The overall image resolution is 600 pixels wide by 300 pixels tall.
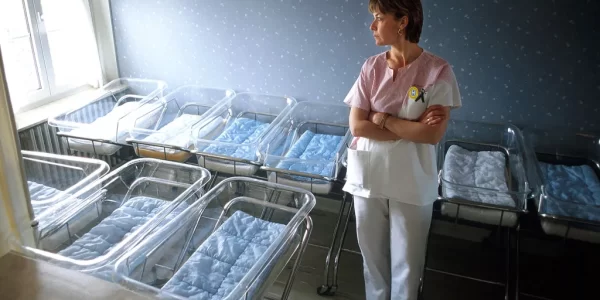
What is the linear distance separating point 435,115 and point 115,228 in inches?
50.4

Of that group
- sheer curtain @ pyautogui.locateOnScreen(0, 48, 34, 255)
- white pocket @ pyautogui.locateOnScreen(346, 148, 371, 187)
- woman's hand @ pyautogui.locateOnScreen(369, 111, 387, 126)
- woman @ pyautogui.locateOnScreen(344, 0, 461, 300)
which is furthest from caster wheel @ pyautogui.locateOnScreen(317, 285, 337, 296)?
sheer curtain @ pyautogui.locateOnScreen(0, 48, 34, 255)

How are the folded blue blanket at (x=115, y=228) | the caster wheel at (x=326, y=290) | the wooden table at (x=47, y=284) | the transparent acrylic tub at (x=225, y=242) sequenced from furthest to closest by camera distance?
the caster wheel at (x=326, y=290)
the folded blue blanket at (x=115, y=228)
the transparent acrylic tub at (x=225, y=242)
the wooden table at (x=47, y=284)

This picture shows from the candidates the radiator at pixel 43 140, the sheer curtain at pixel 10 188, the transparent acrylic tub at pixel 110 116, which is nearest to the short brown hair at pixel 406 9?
the sheer curtain at pixel 10 188

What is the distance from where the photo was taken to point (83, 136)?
2504 mm

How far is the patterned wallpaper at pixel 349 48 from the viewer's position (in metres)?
2.22

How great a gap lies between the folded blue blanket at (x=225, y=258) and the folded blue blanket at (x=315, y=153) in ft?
1.52

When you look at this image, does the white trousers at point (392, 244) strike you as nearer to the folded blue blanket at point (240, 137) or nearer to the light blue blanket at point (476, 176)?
the light blue blanket at point (476, 176)

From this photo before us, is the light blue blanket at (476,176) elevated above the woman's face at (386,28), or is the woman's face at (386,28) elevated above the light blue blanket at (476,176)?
the woman's face at (386,28)

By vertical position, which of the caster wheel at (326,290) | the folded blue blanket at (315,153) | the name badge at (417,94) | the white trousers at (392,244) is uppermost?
the name badge at (417,94)

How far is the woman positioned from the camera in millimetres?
1637

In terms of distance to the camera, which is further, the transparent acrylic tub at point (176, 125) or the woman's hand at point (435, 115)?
the transparent acrylic tub at point (176, 125)

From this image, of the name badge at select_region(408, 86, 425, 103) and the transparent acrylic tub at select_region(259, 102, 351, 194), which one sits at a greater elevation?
the name badge at select_region(408, 86, 425, 103)

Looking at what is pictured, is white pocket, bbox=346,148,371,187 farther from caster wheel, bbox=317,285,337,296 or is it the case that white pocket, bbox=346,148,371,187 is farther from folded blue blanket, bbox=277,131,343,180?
caster wheel, bbox=317,285,337,296

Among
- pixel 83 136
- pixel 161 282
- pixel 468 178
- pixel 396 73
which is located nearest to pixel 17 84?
pixel 83 136
